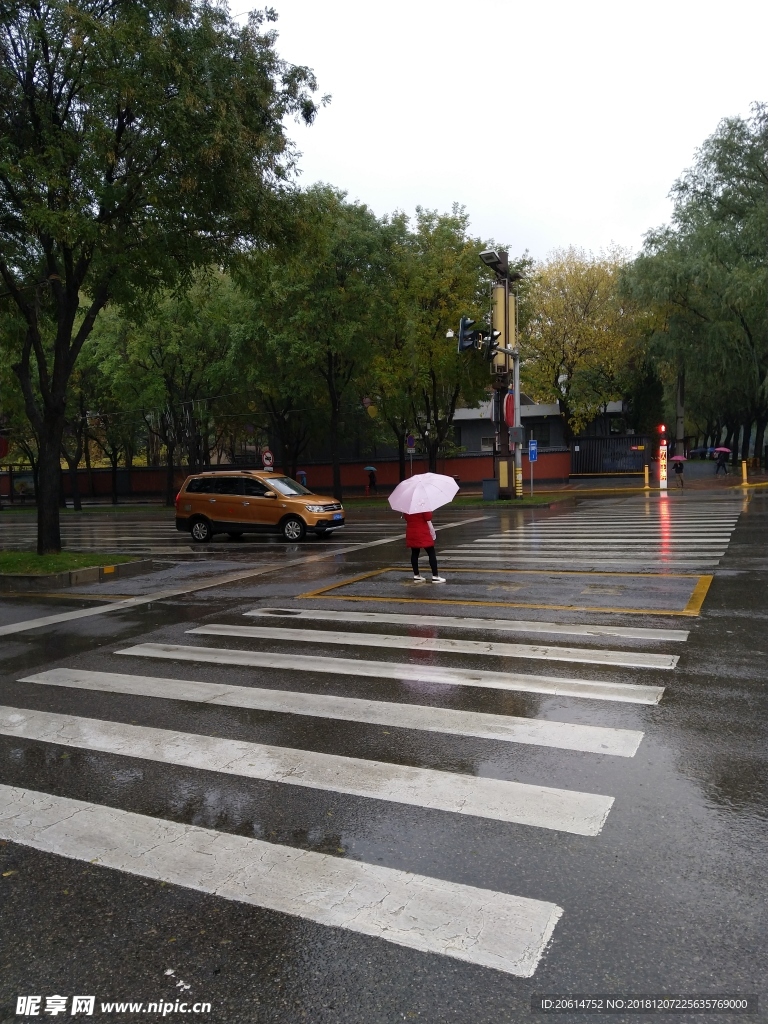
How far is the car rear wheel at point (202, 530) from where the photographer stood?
20.4m

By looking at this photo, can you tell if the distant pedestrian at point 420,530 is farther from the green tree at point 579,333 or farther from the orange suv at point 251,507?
the green tree at point 579,333

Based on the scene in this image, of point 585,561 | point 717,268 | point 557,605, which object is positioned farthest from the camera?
point 717,268

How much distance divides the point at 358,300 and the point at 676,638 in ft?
72.8

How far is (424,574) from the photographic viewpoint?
12586 millimetres

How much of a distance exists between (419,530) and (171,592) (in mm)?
4246

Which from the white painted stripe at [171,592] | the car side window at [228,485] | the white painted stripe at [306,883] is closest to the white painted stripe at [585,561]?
the white painted stripe at [171,592]

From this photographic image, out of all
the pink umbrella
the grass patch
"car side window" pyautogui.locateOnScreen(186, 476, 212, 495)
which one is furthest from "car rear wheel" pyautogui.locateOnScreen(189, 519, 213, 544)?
the pink umbrella

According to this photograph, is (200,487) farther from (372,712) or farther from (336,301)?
(372,712)

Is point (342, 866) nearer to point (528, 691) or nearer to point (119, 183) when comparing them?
point (528, 691)

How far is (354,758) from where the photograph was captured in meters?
4.88

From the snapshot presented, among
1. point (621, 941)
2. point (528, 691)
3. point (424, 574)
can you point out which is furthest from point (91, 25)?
point (621, 941)

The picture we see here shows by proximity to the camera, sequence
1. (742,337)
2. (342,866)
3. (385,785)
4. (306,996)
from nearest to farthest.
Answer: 1. (306,996)
2. (342,866)
3. (385,785)
4. (742,337)

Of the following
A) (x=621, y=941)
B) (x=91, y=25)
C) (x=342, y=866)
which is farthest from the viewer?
(x=91, y=25)

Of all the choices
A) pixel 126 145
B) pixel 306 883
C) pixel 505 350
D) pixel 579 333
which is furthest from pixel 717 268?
pixel 306 883
